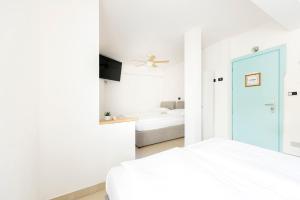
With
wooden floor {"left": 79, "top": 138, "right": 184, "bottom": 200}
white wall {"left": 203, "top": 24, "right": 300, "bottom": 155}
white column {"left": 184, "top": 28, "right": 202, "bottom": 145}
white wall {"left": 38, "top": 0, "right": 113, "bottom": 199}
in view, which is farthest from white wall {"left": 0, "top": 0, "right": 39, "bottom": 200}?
white wall {"left": 203, "top": 24, "right": 300, "bottom": 155}

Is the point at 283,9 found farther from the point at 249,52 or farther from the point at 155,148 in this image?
the point at 155,148

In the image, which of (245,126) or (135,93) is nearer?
(245,126)

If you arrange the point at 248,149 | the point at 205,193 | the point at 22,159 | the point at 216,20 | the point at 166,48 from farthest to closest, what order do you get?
1. the point at 166,48
2. the point at 216,20
3. the point at 248,149
4. the point at 22,159
5. the point at 205,193

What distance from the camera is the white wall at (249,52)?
2.14m

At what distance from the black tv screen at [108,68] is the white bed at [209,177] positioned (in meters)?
2.88

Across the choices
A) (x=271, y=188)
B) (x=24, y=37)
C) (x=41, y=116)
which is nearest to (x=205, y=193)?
(x=271, y=188)

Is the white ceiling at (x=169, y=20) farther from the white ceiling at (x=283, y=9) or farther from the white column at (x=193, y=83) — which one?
the white ceiling at (x=283, y=9)

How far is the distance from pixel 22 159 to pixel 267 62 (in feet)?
12.6

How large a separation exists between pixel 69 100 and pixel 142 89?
3.85 metres

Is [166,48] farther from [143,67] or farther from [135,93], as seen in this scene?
[135,93]

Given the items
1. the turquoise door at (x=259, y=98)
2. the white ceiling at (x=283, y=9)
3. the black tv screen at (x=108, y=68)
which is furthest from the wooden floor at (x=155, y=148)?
the white ceiling at (x=283, y=9)

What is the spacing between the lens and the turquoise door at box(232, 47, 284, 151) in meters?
2.36

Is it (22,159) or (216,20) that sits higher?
(216,20)

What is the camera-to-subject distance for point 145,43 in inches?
134
